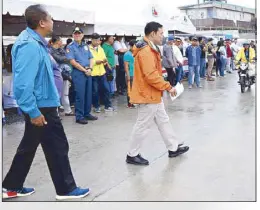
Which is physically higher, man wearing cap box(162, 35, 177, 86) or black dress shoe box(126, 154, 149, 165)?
man wearing cap box(162, 35, 177, 86)

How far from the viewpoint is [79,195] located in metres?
3.57

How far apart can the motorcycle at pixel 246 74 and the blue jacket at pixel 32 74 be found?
8.22m

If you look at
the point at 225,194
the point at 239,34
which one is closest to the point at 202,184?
the point at 225,194

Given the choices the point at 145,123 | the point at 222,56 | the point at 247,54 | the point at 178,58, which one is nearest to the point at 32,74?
the point at 145,123

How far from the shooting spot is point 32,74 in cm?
310

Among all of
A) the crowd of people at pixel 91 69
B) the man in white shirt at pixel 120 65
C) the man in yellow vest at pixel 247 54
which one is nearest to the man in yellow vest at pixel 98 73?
the crowd of people at pixel 91 69

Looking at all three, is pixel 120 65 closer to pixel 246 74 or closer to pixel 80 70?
pixel 246 74

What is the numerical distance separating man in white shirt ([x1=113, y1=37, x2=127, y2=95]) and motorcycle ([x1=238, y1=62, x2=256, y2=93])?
314cm

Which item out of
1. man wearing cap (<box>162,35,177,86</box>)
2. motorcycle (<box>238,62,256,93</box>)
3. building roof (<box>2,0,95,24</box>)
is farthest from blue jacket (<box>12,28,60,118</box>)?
motorcycle (<box>238,62,256,93</box>)

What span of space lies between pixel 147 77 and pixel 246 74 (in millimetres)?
7219

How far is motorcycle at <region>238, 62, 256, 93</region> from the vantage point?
35.0 feet

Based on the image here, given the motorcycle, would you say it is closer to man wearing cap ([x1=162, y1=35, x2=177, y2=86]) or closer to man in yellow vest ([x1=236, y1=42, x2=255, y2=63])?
man in yellow vest ([x1=236, y1=42, x2=255, y2=63])

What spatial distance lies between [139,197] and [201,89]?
8.37m

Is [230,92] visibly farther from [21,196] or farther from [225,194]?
[21,196]
